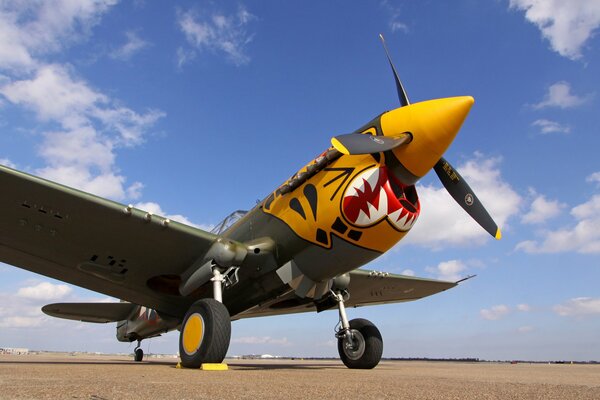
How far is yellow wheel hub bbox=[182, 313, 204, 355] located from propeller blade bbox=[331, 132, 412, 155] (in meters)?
3.96

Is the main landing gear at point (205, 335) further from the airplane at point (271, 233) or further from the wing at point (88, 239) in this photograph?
the wing at point (88, 239)

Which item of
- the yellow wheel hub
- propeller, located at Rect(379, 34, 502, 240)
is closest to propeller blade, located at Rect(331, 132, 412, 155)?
propeller, located at Rect(379, 34, 502, 240)

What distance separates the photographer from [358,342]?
1073 cm

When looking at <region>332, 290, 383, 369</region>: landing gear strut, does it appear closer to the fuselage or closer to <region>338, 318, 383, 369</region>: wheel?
<region>338, 318, 383, 369</region>: wheel

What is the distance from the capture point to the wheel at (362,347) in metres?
10.5

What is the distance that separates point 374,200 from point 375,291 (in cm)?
763

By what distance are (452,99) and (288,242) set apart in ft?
13.5

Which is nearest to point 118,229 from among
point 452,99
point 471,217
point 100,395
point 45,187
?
point 45,187

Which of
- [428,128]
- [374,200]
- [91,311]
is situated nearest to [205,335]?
[374,200]

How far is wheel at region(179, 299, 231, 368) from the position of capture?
7.32 meters

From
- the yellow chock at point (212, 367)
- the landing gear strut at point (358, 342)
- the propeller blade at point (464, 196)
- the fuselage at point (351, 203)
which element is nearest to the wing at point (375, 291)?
the landing gear strut at point (358, 342)

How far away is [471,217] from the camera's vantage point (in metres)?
9.59

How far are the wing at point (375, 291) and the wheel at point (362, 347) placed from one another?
1871mm

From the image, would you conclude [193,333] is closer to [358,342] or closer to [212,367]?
[212,367]
